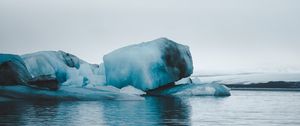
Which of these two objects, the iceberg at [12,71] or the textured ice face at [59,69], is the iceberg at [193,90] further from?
the iceberg at [12,71]

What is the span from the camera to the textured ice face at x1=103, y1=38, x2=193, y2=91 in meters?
34.8

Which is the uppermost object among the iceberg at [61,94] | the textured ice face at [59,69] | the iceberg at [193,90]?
the textured ice face at [59,69]

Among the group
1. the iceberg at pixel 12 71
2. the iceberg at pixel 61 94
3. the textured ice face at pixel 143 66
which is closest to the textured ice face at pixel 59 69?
the textured ice face at pixel 143 66

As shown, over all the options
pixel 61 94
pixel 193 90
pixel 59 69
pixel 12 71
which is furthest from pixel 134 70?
pixel 12 71

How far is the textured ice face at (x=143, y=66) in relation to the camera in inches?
1371

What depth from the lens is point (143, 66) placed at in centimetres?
3472

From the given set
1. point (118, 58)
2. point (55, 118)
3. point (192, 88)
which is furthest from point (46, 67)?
point (55, 118)

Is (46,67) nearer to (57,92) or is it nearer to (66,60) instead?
(66,60)

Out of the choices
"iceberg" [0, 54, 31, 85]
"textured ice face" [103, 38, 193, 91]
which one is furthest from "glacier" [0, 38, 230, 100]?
"iceberg" [0, 54, 31, 85]

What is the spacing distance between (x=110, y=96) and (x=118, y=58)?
8.96m

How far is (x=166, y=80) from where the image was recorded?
35.5 metres

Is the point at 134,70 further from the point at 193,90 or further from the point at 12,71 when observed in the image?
the point at 12,71

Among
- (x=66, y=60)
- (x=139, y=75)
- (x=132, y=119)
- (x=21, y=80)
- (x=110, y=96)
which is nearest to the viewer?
(x=132, y=119)

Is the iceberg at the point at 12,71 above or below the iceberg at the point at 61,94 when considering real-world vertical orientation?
above
